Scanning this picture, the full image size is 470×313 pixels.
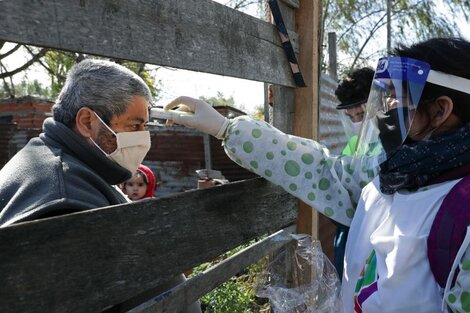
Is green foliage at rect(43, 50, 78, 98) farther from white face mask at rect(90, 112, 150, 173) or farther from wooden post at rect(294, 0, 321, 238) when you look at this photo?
white face mask at rect(90, 112, 150, 173)

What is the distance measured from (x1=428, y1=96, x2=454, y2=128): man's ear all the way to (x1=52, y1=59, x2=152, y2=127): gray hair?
3.21 ft

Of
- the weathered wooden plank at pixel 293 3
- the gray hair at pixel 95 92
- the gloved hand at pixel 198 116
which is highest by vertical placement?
the weathered wooden plank at pixel 293 3

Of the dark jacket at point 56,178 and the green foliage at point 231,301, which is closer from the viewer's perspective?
the dark jacket at point 56,178

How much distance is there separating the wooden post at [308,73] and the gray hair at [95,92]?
96 cm

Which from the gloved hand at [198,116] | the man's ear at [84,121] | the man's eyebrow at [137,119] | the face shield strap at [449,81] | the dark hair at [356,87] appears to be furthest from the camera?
the dark hair at [356,87]

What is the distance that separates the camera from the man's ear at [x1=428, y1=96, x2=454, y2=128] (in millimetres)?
1447

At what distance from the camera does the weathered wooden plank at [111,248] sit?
95cm

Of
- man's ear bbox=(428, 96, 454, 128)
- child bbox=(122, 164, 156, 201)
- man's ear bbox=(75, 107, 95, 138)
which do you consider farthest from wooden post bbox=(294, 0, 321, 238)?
child bbox=(122, 164, 156, 201)

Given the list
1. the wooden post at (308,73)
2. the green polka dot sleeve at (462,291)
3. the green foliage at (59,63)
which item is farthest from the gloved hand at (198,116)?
the green foliage at (59,63)

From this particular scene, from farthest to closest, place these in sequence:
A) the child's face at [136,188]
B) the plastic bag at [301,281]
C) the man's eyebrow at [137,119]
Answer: the child's face at [136,188], the plastic bag at [301,281], the man's eyebrow at [137,119]

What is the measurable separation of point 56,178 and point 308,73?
4.46 ft

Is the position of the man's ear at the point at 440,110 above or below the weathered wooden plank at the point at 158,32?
below

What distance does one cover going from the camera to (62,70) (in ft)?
43.8

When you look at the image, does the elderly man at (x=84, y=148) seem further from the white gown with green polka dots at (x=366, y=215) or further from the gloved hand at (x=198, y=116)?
the white gown with green polka dots at (x=366, y=215)
